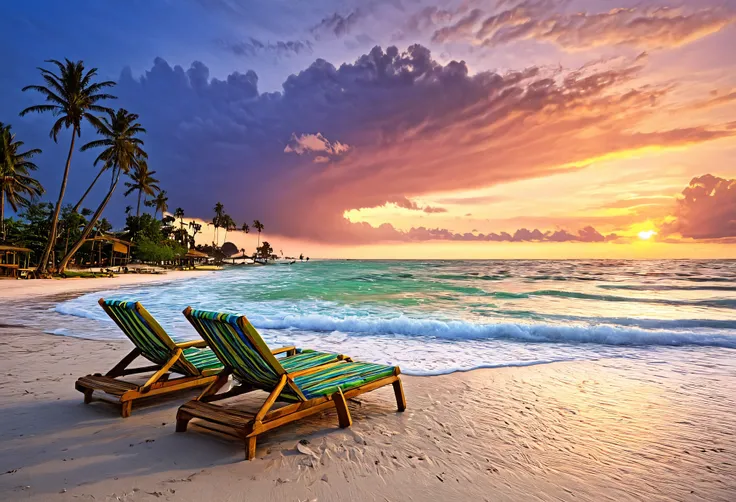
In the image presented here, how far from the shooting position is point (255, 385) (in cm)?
378

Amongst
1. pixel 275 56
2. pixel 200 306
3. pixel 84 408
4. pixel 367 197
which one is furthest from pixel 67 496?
pixel 367 197

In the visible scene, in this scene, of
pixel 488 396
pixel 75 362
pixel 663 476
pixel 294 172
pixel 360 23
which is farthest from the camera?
pixel 294 172

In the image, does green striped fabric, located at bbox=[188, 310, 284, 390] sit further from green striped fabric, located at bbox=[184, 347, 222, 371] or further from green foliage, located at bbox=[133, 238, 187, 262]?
green foliage, located at bbox=[133, 238, 187, 262]

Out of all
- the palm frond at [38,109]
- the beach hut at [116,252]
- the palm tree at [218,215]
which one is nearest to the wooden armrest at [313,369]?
the palm frond at [38,109]

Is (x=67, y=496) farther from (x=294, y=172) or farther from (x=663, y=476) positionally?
(x=294, y=172)

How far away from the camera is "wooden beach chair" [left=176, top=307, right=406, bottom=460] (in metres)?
3.28

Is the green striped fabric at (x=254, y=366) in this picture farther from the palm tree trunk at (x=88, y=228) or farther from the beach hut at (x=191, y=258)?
the beach hut at (x=191, y=258)

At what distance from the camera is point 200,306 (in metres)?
16.0

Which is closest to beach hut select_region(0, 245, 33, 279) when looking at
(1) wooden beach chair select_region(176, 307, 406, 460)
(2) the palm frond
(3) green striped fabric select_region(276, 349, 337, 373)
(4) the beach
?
(2) the palm frond

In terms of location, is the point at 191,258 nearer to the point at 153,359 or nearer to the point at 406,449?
the point at 153,359

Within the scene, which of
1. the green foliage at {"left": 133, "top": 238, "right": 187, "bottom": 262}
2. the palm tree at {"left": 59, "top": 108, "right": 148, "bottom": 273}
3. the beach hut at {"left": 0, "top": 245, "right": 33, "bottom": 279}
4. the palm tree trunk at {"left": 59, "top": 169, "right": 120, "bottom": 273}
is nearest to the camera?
the beach hut at {"left": 0, "top": 245, "right": 33, "bottom": 279}

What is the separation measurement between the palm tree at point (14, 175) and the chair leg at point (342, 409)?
4666 centimetres

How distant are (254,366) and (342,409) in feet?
3.06

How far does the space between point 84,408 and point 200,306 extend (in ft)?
40.4
